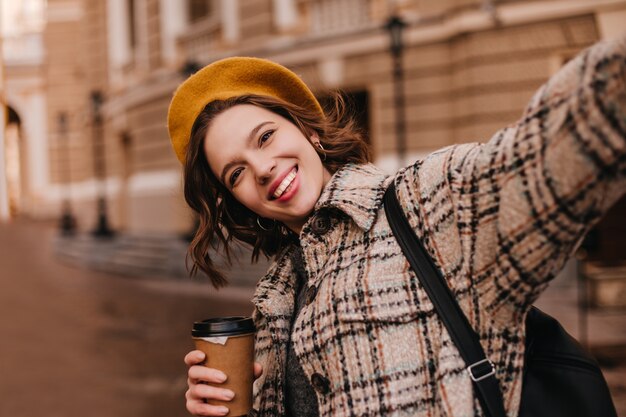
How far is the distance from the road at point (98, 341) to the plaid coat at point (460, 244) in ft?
13.2

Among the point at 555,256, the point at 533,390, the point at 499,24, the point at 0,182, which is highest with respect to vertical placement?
the point at 0,182

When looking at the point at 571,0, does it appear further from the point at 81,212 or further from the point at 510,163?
the point at 81,212

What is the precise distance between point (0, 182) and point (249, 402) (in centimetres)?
3805

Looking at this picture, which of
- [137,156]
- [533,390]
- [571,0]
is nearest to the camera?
[533,390]

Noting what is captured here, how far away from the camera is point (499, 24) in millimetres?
10289

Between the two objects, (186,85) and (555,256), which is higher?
(186,85)

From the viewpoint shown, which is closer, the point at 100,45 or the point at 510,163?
the point at 510,163

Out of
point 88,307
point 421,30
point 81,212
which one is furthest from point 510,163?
point 81,212

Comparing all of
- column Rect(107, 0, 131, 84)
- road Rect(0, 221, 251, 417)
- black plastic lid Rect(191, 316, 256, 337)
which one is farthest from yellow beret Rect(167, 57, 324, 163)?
column Rect(107, 0, 131, 84)

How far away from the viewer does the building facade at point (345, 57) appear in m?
10.2

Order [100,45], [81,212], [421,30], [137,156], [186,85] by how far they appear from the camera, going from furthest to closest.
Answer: [81,212] < [100,45] < [137,156] < [421,30] < [186,85]

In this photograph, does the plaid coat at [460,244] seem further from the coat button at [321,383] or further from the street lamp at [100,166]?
the street lamp at [100,166]

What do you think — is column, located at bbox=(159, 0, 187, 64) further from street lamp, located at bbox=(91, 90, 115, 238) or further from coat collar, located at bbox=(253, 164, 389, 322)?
coat collar, located at bbox=(253, 164, 389, 322)

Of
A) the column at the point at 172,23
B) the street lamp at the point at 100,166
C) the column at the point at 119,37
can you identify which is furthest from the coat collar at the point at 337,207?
the column at the point at 119,37
